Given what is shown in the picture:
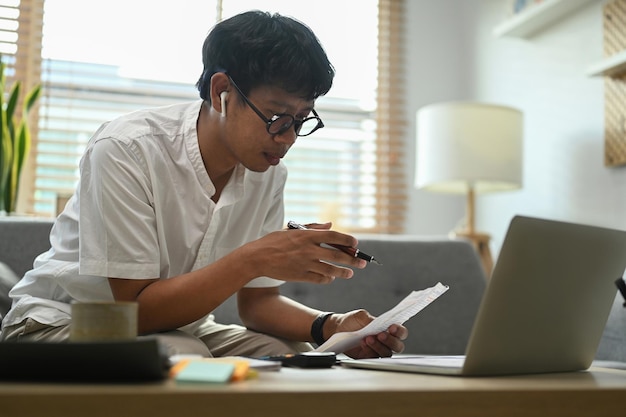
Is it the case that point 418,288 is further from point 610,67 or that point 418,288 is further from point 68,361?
point 68,361

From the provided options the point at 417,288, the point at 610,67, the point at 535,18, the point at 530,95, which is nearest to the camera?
the point at 417,288

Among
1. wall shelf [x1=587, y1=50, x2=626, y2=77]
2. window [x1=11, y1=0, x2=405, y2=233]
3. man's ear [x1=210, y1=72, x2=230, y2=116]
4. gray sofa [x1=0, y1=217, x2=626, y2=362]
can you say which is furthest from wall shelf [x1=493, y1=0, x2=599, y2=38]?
man's ear [x1=210, y1=72, x2=230, y2=116]

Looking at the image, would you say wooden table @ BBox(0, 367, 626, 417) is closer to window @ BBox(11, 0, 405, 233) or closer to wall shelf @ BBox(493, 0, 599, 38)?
wall shelf @ BBox(493, 0, 599, 38)

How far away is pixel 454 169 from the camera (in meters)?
2.98

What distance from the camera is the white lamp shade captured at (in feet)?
9.75

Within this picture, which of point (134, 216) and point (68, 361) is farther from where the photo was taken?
point (134, 216)

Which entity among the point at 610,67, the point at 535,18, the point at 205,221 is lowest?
the point at 205,221

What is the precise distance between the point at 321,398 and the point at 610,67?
7.40 ft

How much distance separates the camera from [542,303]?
1008 millimetres

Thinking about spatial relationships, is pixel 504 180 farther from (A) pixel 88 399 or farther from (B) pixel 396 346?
(A) pixel 88 399

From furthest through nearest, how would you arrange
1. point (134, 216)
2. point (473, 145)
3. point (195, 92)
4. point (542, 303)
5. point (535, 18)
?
point (195, 92), point (535, 18), point (473, 145), point (134, 216), point (542, 303)

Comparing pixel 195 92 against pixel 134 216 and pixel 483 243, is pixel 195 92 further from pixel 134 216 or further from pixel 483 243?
pixel 134 216

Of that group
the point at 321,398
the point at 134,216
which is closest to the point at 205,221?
the point at 134,216

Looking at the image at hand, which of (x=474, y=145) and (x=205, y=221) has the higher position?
(x=474, y=145)
